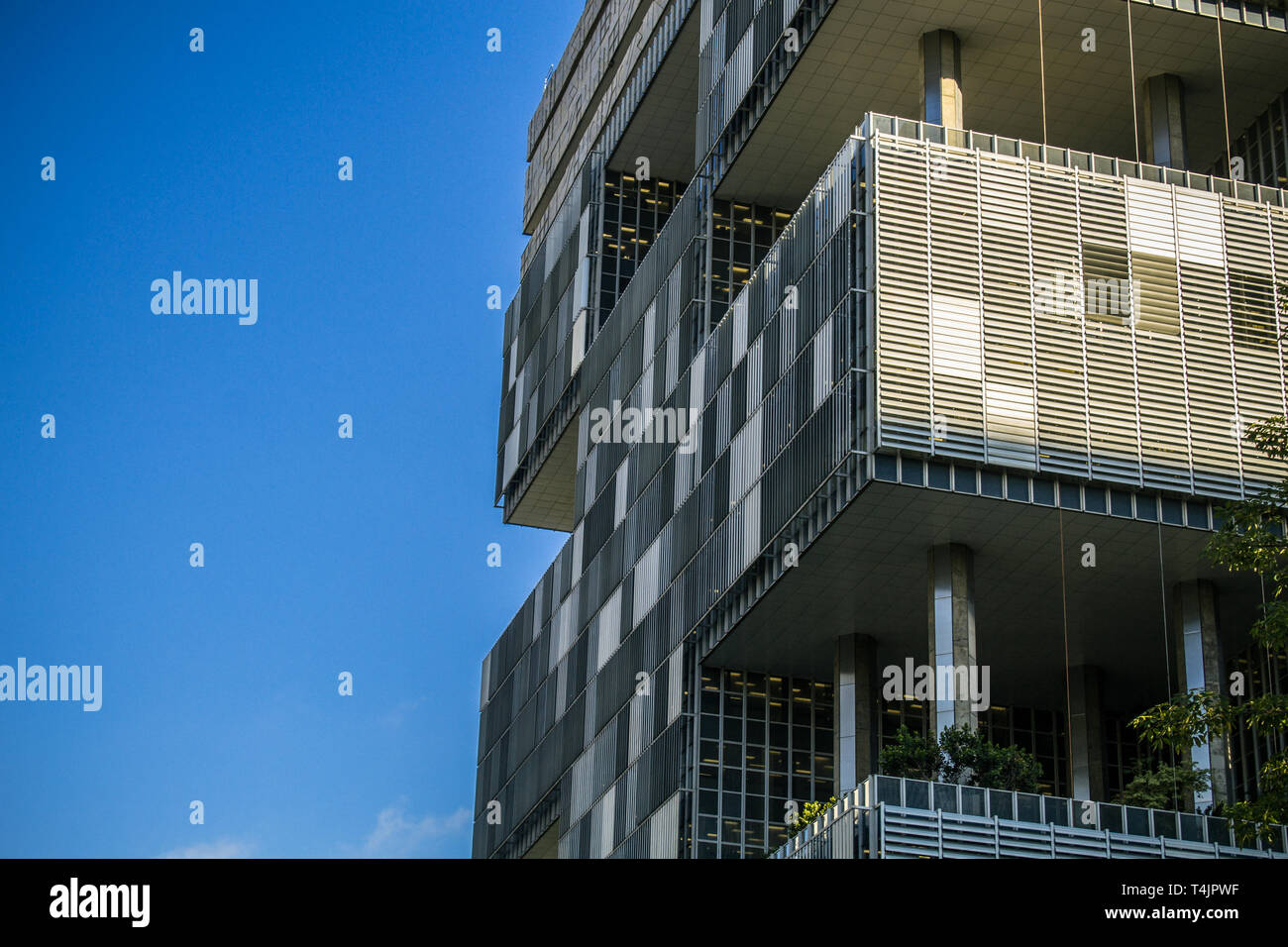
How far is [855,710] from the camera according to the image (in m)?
60.8

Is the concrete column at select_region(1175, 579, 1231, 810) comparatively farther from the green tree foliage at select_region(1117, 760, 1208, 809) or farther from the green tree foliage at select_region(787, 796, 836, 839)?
the green tree foliage at select_region(787, 796, 836, 839)

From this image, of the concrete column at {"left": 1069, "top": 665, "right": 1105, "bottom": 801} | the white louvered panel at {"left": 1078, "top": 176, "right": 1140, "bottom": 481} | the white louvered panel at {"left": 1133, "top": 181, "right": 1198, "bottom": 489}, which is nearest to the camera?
the white louvered panel at {"left": 1078, "top": 176, "right": 1140, "bottom": 481}

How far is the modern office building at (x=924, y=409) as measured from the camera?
173 ft

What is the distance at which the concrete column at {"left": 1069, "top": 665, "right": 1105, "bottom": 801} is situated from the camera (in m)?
62.0

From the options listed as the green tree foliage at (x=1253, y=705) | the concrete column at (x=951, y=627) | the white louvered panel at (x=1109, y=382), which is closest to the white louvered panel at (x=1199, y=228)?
the white louvered panel at (x=1109, y=382)

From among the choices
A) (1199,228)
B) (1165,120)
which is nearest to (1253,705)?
(1199,228)

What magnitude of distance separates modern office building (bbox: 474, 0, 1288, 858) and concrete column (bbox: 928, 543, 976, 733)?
0.12 meters

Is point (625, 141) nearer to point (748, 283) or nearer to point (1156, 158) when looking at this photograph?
point (748, 283)

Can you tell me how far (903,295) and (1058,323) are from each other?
4879 mm

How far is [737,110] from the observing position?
6875 centimetres

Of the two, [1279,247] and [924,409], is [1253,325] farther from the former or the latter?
[924,409]

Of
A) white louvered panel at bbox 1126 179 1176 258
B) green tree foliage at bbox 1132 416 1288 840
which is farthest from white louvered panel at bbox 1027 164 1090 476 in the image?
green tree foliage at bbox 1132 416 1288 840

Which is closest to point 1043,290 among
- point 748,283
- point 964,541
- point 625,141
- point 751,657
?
point 964,541

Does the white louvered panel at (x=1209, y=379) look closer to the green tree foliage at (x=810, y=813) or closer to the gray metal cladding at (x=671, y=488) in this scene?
the gray metal cladding at (x=671, y=488)
